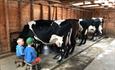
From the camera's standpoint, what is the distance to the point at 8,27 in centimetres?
501

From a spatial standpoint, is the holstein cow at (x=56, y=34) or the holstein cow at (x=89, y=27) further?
the holstein cow at (x=89, y=27)

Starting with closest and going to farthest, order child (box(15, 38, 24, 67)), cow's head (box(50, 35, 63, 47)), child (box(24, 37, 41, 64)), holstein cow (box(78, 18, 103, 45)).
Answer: child (box(24, 37, 41, 64))
child (box(15, 38, 24, 67))
cow's head (box(50, 35, 63, 47))
holstein cow (box(78, 18, 103, 45))

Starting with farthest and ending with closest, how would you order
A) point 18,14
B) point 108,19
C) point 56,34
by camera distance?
point 108,19, point 18,14, point 56,34

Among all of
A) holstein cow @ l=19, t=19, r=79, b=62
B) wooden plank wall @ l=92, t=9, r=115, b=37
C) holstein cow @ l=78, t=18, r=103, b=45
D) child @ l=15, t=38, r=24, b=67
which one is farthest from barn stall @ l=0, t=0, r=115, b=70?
wooden plank wall @ l=92, t=9, r=115, b=37

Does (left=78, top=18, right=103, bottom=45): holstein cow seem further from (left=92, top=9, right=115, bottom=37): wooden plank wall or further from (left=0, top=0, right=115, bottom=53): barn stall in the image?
(left=92, top=9, right=115, bottom=37): wooden plank wall

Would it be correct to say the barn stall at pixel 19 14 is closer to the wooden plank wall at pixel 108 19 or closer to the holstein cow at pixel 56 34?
the holstein cow at pixel 56 34

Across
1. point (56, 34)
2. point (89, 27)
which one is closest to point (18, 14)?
point (56, 34)

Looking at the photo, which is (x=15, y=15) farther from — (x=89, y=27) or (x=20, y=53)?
(x=89, y=27)

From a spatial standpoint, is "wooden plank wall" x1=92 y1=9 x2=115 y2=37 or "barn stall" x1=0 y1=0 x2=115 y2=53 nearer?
"barn stall" x1=0 y1=0 x2=115 y2=53

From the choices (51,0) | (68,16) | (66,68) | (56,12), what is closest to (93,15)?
(68,16)

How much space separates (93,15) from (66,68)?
10.1m

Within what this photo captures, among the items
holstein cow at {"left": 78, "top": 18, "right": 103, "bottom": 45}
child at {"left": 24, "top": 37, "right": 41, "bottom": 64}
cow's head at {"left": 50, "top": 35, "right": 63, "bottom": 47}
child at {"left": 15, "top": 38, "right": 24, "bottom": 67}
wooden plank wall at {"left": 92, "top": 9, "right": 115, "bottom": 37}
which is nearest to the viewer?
child at {"left": 24, "top": 37, "right": 41, "bottom": 64}

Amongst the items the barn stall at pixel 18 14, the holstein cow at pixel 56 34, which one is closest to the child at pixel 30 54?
the barn stall at pixel 18 14

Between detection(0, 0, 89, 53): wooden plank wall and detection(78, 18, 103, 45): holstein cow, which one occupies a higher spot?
detection(0, 0, 89, 53): wooden plank wall
